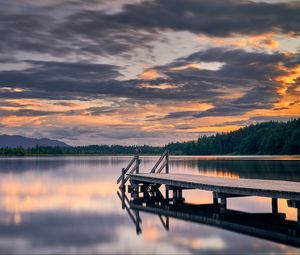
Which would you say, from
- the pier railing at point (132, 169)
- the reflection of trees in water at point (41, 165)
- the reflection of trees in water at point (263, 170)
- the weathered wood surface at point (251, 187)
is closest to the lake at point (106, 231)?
the weathered wood surface at point (251, 187)

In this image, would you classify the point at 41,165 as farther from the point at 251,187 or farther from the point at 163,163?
the point at 251,187

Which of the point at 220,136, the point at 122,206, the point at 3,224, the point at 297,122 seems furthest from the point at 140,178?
the point at 220,136

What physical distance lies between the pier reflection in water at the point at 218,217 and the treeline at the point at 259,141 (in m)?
84.1

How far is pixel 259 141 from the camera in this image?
149 m

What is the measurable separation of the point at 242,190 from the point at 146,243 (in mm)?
5668

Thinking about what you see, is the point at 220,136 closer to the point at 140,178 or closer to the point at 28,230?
the point at 140,178

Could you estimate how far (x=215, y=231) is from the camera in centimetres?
1884

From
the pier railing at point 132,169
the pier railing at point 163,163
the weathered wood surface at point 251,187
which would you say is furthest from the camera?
the pier railing at point 132,169

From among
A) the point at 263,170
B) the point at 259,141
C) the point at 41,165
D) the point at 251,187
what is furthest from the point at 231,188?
the point at 259,141

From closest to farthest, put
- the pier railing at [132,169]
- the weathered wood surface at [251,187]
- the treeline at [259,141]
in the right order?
the weathered wood surface at [251,187] → the pier railing at [132,169] → the treeline at [259,141]

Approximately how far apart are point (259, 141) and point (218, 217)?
429 ft

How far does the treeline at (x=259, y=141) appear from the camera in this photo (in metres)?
127

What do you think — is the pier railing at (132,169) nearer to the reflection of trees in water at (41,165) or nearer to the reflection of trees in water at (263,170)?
the reflection of trees in water at (263,170)

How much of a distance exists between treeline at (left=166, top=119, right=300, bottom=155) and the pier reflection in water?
84076mm
